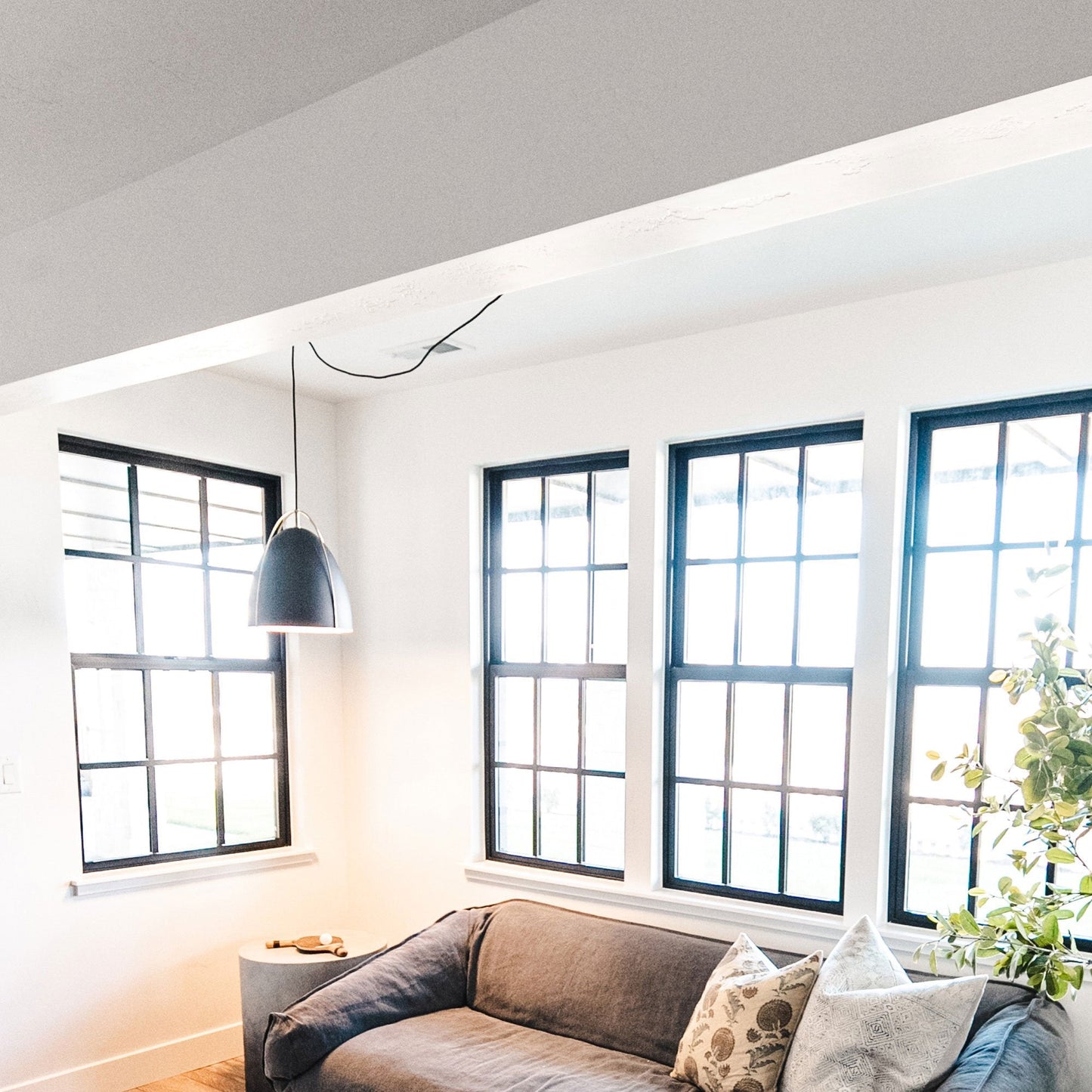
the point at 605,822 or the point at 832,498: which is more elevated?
the point at 832,498

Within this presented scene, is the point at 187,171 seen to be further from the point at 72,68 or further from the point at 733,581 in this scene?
the point at 733,581

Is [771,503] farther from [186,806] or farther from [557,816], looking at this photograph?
[186,806]

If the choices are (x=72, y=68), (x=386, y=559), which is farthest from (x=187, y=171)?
(x=386, y=559)

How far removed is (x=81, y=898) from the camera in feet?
10.8

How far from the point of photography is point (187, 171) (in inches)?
73.5

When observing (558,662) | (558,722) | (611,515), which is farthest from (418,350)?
(558,722)

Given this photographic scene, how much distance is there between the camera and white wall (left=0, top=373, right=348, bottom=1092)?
315cm

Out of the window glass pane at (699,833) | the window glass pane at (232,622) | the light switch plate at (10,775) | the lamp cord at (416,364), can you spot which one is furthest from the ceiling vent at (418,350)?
the light switch plate at (10,775)

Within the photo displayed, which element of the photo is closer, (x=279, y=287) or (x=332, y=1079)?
(x=279, y=287)

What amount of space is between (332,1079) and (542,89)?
2756mm

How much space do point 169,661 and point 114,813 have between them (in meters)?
0.58

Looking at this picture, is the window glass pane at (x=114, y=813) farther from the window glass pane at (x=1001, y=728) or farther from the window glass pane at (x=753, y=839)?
the window glass pane at (x=1001, y=728)

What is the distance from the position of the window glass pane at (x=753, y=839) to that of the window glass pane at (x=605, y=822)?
432 mm

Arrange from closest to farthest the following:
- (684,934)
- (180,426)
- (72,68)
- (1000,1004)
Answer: (72,68) < (1000,1004) < (684,934) < (180,426)
